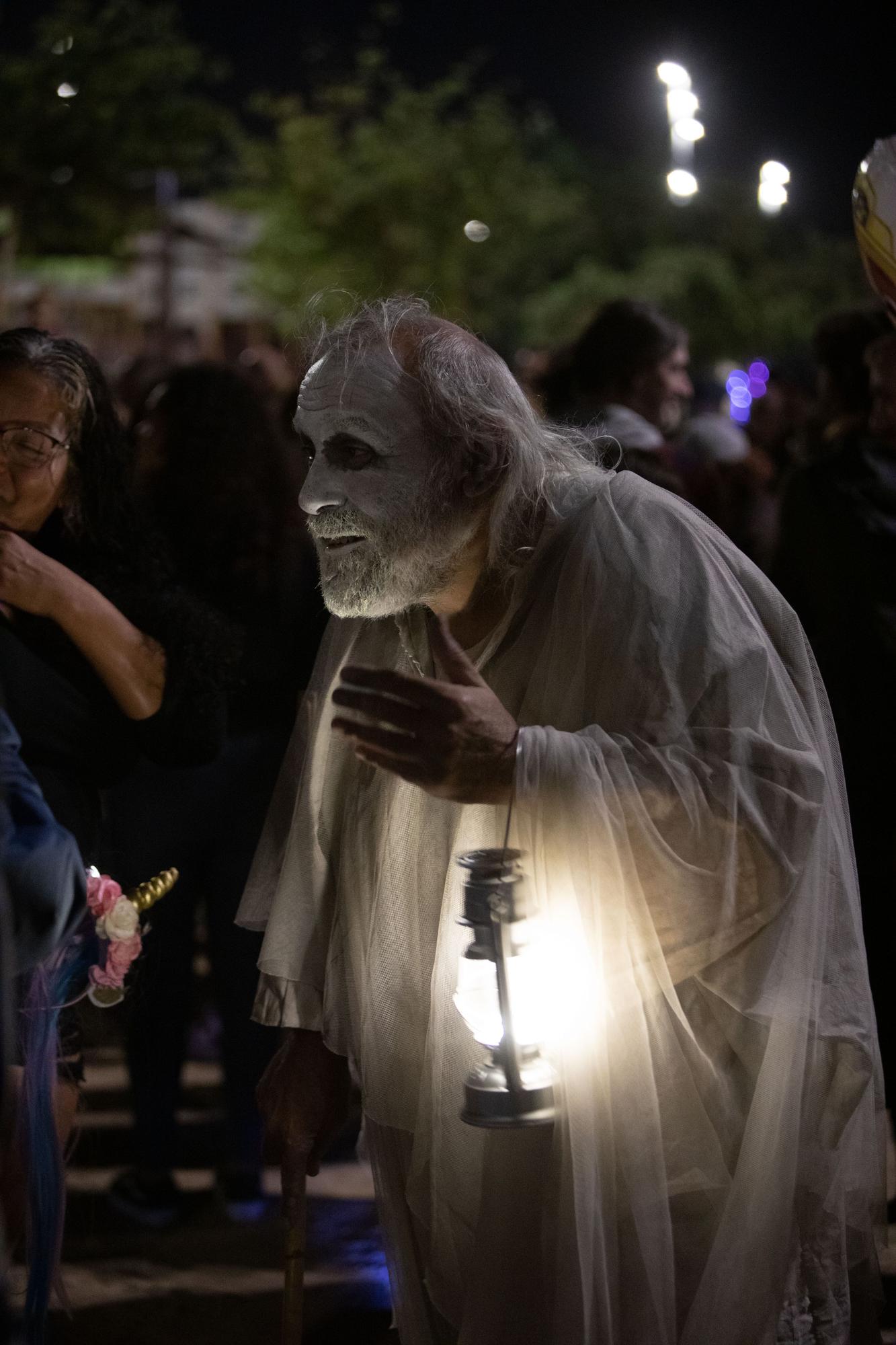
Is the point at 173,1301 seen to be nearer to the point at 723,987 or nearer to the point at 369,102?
the point at 723,987

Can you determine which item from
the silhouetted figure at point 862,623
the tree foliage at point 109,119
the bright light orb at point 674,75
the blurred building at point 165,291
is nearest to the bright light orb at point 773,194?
the bright light orb at point 674,75

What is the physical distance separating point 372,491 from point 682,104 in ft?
7.62

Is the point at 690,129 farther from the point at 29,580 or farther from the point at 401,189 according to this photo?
the point at 401,189

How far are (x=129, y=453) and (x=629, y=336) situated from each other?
1.87 meters

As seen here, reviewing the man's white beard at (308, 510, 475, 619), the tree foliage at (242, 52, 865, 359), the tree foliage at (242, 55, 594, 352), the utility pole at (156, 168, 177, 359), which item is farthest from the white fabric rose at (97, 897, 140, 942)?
the tree foliage at (242, 55, 594, 352)

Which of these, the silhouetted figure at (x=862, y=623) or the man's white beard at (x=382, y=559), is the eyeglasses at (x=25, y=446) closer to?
the man's white beard at (x=382, y=559)

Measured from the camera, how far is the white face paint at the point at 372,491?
2.46 metres

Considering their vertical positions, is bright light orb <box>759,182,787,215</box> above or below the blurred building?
below

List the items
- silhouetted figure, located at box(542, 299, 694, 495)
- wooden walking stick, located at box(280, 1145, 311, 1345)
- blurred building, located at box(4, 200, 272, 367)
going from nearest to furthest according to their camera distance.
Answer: wooden walking stick, located at box(280, 1145, 311, 1345) → silhouetted figure, located at box(542, 299, 694, 495) → blurred building, located at box(4, 200, 272, 367)

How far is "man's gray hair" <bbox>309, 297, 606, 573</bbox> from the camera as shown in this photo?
8.16ft

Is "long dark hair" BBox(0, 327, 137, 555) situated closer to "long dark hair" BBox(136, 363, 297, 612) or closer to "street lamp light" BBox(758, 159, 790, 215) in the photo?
"long dark hair" BBox(136, 363, 297, 612)

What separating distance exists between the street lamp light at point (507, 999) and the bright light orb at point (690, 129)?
111 inches

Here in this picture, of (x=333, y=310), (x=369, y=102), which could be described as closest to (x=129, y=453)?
(x=333, y=310)

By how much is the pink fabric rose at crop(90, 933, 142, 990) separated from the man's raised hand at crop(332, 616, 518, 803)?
2.88 feet
